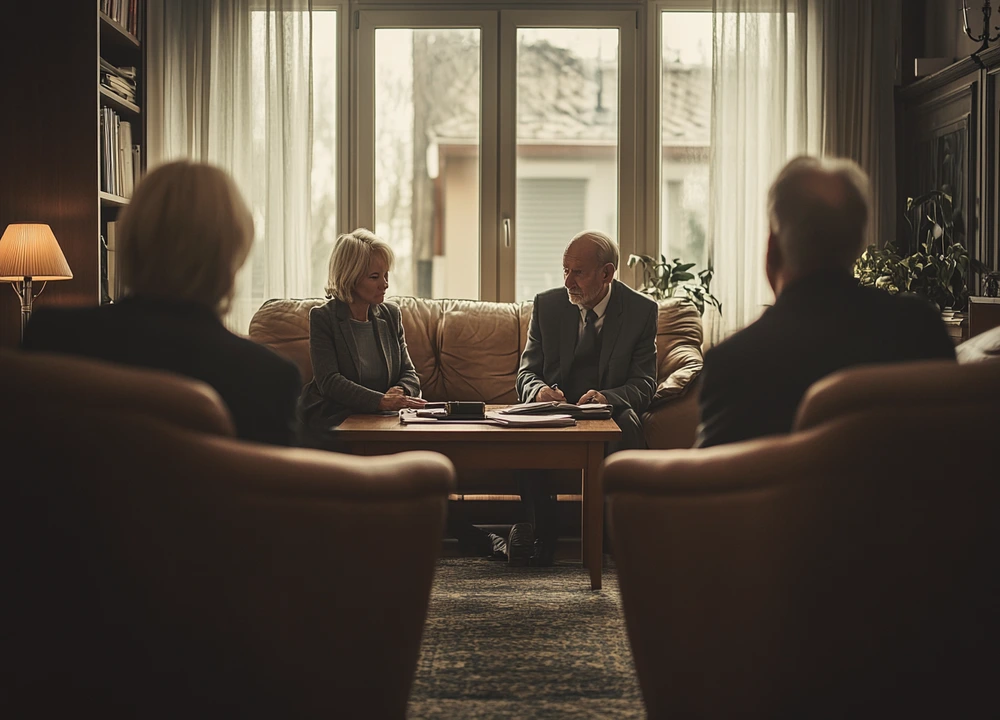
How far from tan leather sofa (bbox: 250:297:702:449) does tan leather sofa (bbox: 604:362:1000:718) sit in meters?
2.85

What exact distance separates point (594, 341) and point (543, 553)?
82cm

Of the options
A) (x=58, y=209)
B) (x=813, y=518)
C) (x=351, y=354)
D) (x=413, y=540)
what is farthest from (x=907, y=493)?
(x=58, y=209)

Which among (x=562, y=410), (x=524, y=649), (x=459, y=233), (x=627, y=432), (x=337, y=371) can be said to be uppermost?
(x=459, y=233)

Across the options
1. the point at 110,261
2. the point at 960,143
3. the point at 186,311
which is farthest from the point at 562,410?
the point at 110,261

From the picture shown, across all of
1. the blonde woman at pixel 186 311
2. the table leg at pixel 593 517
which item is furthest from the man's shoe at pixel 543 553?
the blonde woman at pixel 186 311

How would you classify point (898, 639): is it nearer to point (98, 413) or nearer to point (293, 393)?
point (293, 393)

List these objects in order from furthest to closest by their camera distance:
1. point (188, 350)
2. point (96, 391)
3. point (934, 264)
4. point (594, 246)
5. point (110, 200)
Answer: point (110, 200) < point (934, 264) < point (594, 246) < point (188, 350) < point (96, 391)

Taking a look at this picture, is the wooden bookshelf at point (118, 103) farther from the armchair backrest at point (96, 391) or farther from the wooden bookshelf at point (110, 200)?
the armchair backrest at point (96, 391)

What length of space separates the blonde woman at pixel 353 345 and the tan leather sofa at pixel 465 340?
60 cm

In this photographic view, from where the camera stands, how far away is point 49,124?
12.9 feet

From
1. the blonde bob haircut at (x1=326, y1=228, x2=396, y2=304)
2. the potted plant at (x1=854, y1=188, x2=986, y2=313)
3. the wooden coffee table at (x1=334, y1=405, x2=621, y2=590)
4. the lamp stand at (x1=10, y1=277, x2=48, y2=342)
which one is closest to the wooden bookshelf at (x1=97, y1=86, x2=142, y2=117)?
the lamp stand at (x1=10, y1=277, x2=48, y2=342)

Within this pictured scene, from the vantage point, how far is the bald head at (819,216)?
5.21 ft

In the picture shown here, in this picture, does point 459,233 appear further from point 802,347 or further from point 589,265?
point 802,347

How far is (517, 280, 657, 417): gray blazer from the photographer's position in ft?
12.0
